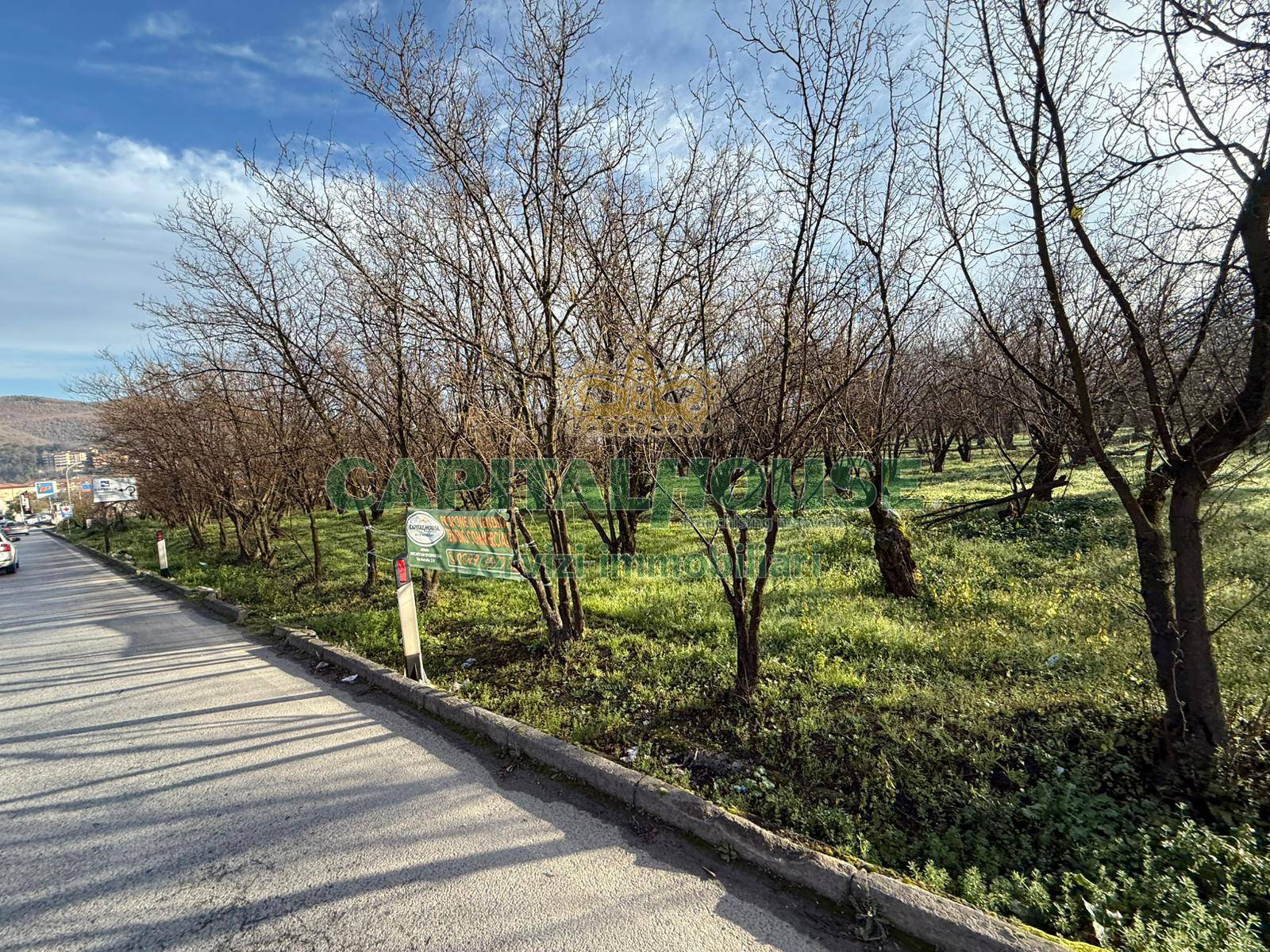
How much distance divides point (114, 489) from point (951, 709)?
24092 millimetres

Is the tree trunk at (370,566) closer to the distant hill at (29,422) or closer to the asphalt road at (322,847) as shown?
the asphalt road at (322,847)

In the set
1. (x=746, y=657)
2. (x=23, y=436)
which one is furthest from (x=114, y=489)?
(x=23, y=436)

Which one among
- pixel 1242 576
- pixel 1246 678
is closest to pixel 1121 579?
pixel 1242 576

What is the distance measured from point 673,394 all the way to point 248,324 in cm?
587

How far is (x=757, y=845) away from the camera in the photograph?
263 cm

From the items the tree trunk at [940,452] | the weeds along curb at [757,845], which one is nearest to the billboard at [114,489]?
the weeds along curb at [757,845]

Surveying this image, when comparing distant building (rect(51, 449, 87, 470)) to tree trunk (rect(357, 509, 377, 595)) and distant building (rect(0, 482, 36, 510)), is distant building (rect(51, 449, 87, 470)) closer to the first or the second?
tree trunk (rect(357, 509, 377, 595))

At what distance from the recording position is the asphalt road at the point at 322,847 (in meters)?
2.31

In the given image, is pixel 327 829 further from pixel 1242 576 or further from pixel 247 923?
pixel 1242 576

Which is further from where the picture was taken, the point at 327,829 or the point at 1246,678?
the point at 1246,678

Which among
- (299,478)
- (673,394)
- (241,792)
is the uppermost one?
(673,394)

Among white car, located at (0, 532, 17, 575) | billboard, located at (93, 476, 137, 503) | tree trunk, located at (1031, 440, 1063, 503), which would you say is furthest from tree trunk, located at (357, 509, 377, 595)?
billboard, located at (93, 476, 137, 503)

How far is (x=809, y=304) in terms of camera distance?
13.4 feet

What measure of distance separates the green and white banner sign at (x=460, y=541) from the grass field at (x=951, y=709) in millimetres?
678
